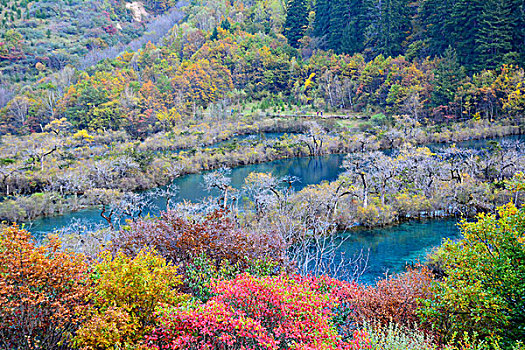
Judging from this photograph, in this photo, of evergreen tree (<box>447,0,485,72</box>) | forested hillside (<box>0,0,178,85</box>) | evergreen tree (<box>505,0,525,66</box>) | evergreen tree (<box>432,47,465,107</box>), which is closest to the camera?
evergreen tree (<box>505,0,525,66</box>)

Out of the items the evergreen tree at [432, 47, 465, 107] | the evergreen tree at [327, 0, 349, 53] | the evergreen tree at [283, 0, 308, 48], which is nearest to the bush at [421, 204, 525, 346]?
the evergreen tree at [432, 47, 465, 107]

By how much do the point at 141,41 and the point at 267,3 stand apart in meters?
44.1

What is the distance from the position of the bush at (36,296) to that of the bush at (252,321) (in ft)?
5.12

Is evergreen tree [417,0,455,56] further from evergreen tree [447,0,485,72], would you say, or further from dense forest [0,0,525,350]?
evergreen tree [447,0,485,72]

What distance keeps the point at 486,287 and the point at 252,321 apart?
520 cm

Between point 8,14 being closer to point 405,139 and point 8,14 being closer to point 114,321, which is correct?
point 405,139

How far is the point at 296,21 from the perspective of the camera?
94000 millimetres

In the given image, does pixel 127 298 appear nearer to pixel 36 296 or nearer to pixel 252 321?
pixel 36 296

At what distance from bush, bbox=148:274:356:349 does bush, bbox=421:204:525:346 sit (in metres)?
2.47

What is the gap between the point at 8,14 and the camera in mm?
110562

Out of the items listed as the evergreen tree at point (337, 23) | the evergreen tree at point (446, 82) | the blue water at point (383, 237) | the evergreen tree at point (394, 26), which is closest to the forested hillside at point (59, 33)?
the evergreen tree at point (337, 23)

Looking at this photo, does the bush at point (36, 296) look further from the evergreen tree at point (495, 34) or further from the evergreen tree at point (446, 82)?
the evergreen tree at point (495, 34)

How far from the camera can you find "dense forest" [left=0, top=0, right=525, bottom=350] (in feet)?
23.2

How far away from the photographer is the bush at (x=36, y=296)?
20.8ft
